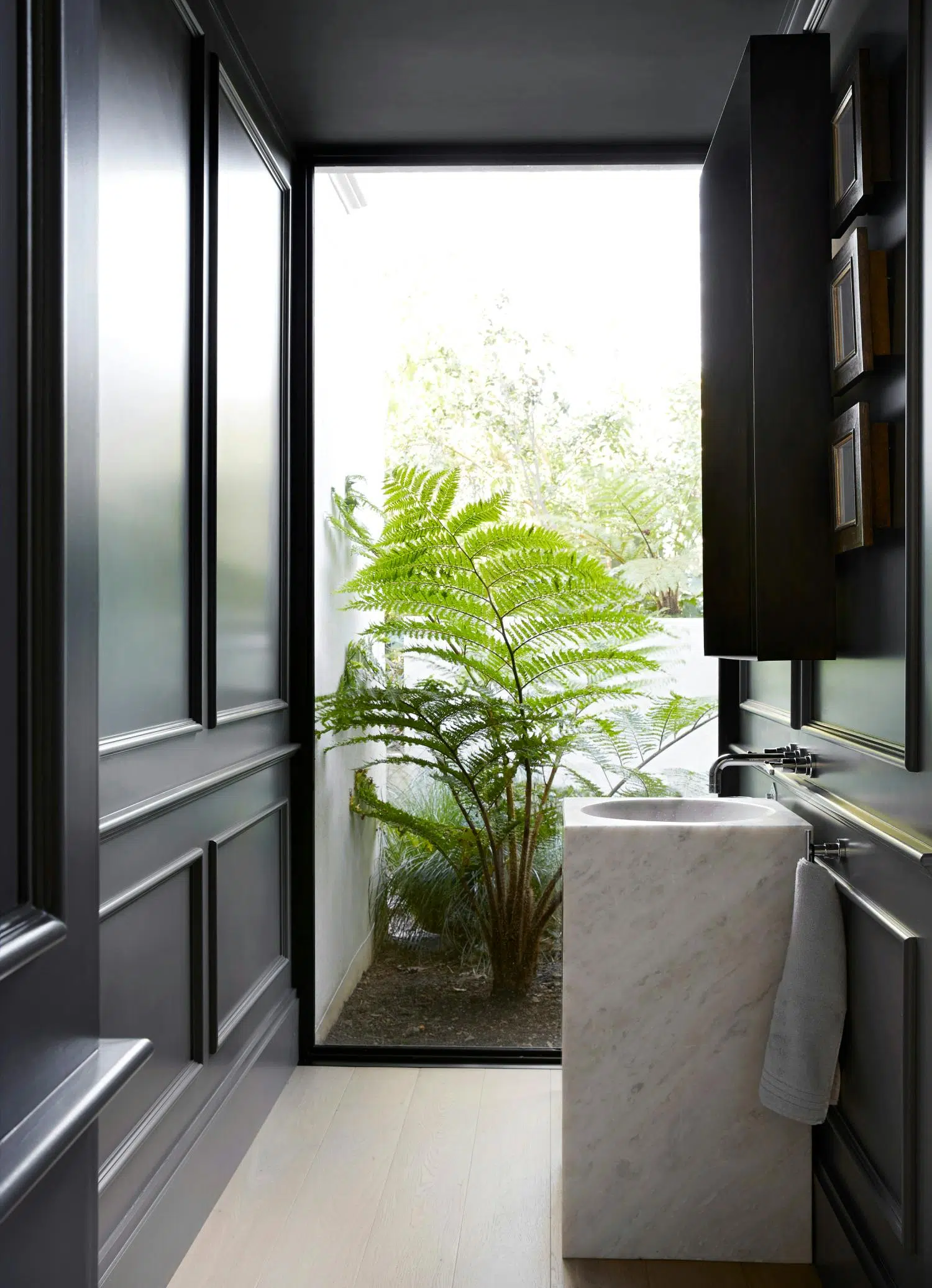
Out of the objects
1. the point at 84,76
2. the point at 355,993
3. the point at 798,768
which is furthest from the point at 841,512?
the point at 355,993

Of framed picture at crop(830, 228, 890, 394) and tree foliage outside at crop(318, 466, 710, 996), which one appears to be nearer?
framed picture at crop(830, 228, 890, 394)

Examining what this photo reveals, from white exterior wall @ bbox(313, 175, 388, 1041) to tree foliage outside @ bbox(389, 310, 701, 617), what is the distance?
31 cm

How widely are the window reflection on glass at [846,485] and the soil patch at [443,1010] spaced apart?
158 centimetres

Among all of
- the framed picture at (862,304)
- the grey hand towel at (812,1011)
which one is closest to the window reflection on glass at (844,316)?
the framed picture at (862,304)

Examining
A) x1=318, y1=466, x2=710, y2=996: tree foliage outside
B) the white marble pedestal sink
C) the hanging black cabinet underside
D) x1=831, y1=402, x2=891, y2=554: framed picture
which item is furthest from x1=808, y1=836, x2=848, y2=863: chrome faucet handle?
x1=318, y1=466, x2=710, y2=996: tree foliage outside

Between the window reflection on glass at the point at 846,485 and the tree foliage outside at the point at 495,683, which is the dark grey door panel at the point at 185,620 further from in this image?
the window reflection on glass at the point at 846,485

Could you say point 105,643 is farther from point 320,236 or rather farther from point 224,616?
point 320,236

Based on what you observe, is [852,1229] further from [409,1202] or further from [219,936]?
[219,936]

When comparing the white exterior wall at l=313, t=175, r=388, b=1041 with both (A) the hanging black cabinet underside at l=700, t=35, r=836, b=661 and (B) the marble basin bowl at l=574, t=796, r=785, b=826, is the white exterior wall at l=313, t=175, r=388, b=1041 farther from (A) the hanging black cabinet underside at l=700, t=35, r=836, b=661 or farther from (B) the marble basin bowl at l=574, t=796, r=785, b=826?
(A) the hanging black cabinet underside at l=700, t=35, r=836, b=661

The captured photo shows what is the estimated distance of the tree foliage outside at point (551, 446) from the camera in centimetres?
374

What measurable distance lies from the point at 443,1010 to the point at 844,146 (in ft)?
7.67

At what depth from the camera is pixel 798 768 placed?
81.0 inches

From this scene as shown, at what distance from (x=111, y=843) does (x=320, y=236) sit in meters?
2.05

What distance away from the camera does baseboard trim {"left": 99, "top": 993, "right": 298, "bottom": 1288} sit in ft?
5.34
